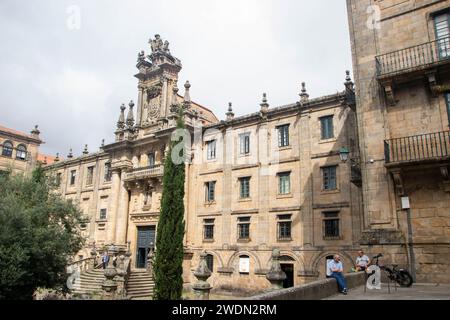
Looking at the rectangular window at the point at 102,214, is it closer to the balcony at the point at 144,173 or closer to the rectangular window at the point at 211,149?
the balcony at the point at 144,173

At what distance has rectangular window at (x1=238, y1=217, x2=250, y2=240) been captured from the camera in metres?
26.9

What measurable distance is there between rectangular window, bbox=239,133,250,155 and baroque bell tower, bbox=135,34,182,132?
7509 millimetres

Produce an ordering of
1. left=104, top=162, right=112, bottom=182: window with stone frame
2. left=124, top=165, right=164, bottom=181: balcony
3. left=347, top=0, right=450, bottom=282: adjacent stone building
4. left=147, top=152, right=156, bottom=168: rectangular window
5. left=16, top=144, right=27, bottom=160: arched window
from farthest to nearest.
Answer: left=16, top=144, right=27, bottom=160: arched window < left=104, top=162, right=112, bottom=182: window with stone frame < left=147, top=152, right=156, bottom=168: rectangular window < left=124, top=165, right=164, bottom=181: balcony < left=347, top=0, right=450, bottom=282: adjacent stone building

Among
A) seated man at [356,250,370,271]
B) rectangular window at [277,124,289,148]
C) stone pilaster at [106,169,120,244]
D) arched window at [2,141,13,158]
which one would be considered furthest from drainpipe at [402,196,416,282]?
arched window at [2,141,13,158]

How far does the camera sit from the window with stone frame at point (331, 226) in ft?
75.4

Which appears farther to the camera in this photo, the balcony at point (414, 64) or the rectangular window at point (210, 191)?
the rectangular window at point (210, 191)

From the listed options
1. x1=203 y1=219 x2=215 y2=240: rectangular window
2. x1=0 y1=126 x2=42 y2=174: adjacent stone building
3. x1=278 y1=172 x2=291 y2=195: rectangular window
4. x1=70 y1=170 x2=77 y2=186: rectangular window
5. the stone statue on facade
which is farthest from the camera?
x1=0 y1=126 x2=42 y2=174: adjacent stone building

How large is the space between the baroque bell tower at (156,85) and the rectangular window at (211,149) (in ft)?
15.4

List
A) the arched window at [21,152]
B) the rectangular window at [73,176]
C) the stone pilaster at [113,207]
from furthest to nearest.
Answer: the arched window at [21,152] < the rectangular window at [73,176] < the stone pilaster at [113,207]

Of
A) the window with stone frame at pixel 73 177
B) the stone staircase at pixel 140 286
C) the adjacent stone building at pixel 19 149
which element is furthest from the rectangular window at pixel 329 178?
the adjacent stone building at pixel 19 149

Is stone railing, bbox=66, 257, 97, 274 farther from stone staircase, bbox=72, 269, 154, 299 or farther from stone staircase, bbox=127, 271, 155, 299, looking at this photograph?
stone staircase, bbox=127, 271, 155, 299

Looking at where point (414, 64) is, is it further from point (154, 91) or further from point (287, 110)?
point (154, 91)

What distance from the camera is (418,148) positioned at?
14195 millimetres
